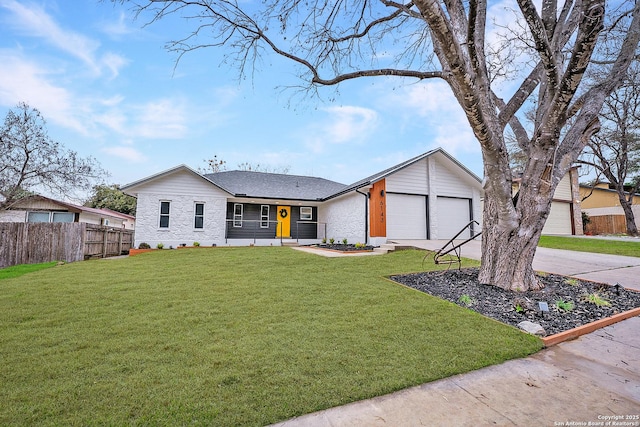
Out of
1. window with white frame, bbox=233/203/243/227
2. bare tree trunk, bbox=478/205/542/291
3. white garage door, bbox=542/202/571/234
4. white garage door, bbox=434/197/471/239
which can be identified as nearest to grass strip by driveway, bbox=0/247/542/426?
bare tree trunk, bbox=478/205/542/291

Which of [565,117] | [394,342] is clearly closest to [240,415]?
[394,342]

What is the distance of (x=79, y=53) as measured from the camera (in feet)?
27.0

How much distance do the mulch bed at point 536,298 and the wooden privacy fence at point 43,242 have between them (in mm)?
12470

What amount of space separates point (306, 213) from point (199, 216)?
6.61 metres

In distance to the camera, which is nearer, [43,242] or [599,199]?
[43,242]

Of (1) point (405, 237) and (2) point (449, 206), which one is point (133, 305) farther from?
(2) point (449, 206)

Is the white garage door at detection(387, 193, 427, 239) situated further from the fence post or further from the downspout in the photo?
the fence post

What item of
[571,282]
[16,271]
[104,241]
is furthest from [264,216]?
[571,282]

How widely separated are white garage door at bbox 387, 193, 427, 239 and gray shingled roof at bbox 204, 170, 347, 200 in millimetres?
5806

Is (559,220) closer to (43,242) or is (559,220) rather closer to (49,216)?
(43,242)

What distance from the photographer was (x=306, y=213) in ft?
59.8

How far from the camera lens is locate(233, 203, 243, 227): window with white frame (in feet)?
54.1

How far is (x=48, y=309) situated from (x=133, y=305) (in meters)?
1.20

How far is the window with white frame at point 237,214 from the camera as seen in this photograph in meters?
16.5
